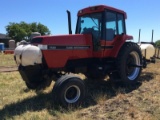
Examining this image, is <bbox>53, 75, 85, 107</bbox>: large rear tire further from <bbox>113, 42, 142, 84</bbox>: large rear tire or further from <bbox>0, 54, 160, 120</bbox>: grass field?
<bbox>113, 42, 142, 84</bbox>: large rear tire

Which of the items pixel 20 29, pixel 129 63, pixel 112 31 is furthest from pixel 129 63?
pixel 20 29

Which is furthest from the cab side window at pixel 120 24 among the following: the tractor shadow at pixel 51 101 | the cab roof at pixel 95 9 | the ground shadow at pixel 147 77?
the ground shadow at pixel 147 77

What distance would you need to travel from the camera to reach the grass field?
18.4 ft

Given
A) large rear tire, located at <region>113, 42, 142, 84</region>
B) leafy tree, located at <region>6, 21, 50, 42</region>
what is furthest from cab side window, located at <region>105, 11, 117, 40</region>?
leafy tree, located at <region>6, 21, 50, 42</region>

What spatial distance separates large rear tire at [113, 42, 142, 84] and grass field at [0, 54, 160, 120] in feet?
1.08

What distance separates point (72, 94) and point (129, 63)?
276cm

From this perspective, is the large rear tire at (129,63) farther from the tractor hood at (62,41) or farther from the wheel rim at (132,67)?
the tractor hood at (62,41)

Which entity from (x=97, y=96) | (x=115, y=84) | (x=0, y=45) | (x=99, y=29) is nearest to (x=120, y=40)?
(x=99, y=29)

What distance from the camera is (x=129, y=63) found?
8383 millimetres

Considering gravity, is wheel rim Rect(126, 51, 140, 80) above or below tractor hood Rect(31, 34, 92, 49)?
below

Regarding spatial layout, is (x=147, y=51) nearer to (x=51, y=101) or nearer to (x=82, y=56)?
(x=82, y=56)

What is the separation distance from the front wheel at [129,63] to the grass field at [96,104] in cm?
33

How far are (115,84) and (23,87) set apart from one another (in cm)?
302

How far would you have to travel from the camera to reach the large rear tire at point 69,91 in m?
6.04
